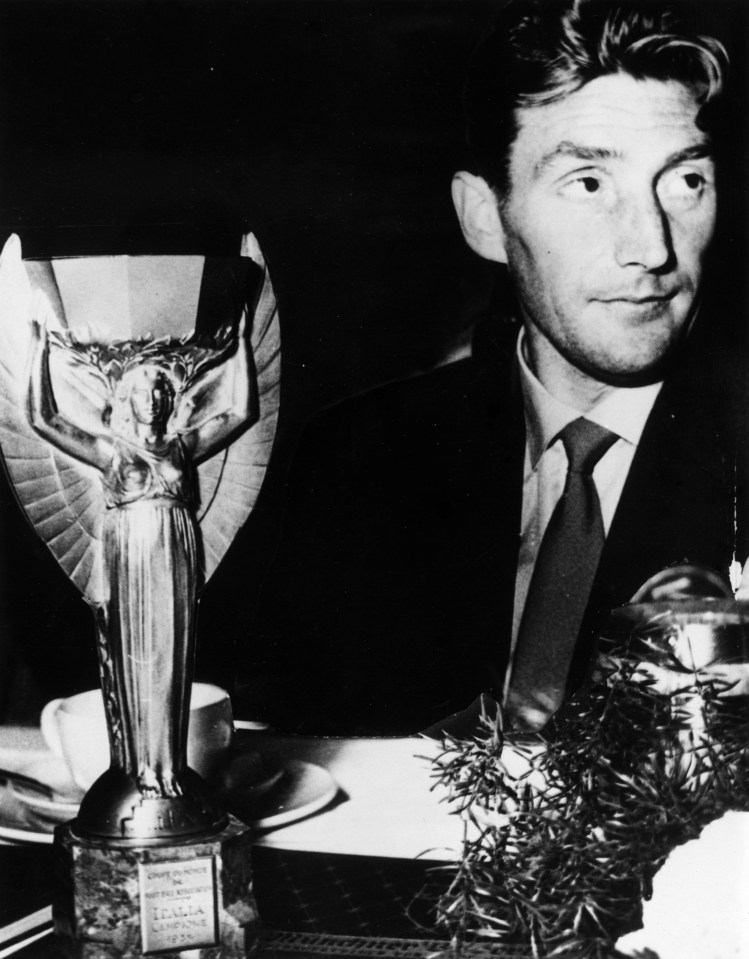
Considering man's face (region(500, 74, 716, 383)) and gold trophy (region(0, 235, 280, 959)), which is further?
man's face (region(500, 74, 716, 383))

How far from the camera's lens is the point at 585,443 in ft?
5.26

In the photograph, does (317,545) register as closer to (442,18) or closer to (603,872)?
(603,872)

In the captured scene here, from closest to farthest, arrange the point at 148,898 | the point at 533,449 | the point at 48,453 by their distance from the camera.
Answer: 1. the point at 148,898
2. the point at 48,453
3. the point at 533,449

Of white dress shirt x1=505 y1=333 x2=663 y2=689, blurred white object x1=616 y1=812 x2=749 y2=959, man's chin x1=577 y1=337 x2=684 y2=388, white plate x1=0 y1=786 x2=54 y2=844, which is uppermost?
man's chin x1=577 y1=337 x2=684 y2=388

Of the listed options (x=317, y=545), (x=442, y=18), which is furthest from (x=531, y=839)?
(x=442, y=18)

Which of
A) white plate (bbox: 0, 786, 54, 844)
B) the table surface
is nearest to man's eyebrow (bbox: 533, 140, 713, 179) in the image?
the table surface

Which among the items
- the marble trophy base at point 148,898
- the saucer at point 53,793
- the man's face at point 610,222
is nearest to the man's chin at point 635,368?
the man's face at point 610,222

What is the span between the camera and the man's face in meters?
1.53

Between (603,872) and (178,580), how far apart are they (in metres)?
0.57

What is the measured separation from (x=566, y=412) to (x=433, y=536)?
0.78 ft

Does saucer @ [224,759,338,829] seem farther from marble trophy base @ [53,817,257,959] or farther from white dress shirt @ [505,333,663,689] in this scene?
white dress shirt @ [505,333,663,689]

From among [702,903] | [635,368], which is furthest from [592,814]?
[635,368]

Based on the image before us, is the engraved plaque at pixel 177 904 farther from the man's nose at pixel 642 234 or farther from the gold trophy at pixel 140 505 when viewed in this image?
the man's nose at pixel 642 234

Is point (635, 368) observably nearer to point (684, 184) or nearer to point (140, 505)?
point (684, 184)
